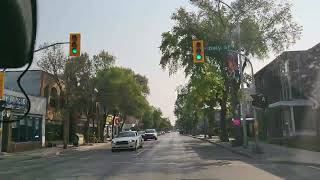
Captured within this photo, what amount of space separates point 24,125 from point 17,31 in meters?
37.2

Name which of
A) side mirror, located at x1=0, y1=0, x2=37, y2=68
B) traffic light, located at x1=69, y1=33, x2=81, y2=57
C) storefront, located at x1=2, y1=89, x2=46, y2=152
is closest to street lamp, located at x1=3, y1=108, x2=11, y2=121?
storefront, located at x1=2, y1=89, x2=46, y2=152

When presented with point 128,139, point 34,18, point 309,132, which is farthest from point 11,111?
point 34,18

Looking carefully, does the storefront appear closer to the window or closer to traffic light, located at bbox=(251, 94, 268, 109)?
the window

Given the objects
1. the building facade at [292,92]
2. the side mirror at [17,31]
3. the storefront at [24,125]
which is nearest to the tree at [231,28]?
the building facade at [292,92]

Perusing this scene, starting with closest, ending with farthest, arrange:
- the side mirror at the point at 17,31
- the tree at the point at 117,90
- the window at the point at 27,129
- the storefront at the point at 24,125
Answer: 1. the side mirror at the point at 17,31
2. the storefront at the point at 24,125
3. the window at the point at 27,129
4. the tree at the point at 117,90

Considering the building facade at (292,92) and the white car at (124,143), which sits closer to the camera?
the building facade at (292,92)

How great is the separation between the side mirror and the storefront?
2937cm

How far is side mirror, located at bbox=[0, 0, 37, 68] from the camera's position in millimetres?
3045

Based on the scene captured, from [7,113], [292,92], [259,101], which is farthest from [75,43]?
[292,92]

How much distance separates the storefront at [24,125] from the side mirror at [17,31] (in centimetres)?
2937

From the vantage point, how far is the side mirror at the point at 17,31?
3045mm

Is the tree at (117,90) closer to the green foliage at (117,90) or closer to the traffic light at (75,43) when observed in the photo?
the green foliage at (117,90)

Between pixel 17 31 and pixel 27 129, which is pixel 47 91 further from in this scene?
pixel 17 31

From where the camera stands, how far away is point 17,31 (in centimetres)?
319
